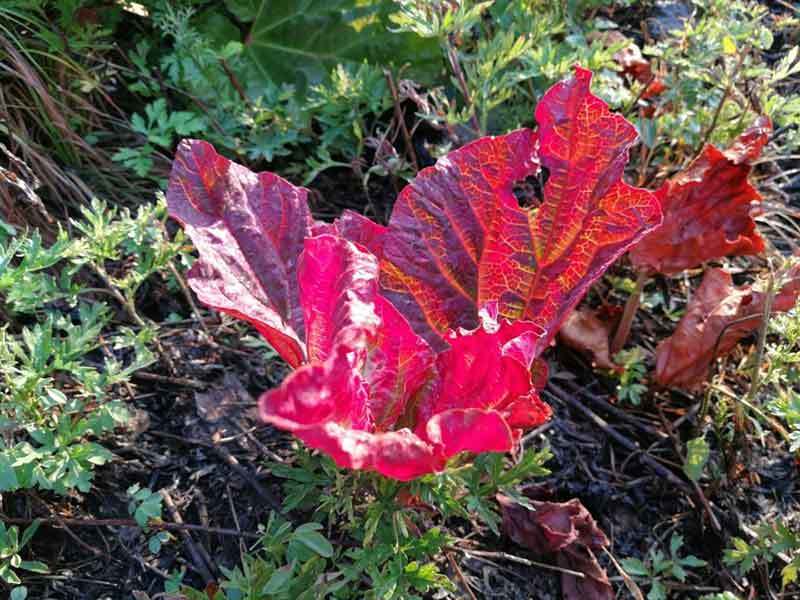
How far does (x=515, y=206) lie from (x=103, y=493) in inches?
39.5

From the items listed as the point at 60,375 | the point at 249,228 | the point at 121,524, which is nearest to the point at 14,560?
the point at 121,524

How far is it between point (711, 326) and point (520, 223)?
65 cm

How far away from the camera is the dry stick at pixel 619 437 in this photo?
1888 millimetres

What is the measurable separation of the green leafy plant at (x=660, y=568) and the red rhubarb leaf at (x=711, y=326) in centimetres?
39

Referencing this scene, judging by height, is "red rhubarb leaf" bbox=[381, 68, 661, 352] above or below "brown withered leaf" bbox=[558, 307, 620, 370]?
above

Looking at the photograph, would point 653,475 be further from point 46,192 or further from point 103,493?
point 46,192

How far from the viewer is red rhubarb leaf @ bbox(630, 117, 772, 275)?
6.36 feet

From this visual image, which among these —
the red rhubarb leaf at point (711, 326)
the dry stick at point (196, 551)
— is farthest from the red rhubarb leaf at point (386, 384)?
the red rhubarb leaf at point (711, 326)

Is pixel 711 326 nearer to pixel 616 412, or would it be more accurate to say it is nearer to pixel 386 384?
pixel 616 412

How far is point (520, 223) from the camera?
1.55 meters

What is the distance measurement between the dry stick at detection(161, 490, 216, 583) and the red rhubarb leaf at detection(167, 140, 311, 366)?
1.57 feet

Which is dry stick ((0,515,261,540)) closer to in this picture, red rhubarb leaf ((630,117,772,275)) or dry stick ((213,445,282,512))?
dry stick ((213,445,282,512))

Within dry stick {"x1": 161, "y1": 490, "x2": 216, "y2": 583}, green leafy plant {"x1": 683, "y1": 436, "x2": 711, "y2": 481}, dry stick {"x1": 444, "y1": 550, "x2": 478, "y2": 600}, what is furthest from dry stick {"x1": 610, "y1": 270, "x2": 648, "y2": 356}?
dry stick {"x1": 161, "y1": 490, "x2": 216, "y2": 583}

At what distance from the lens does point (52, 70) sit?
2201 mm
